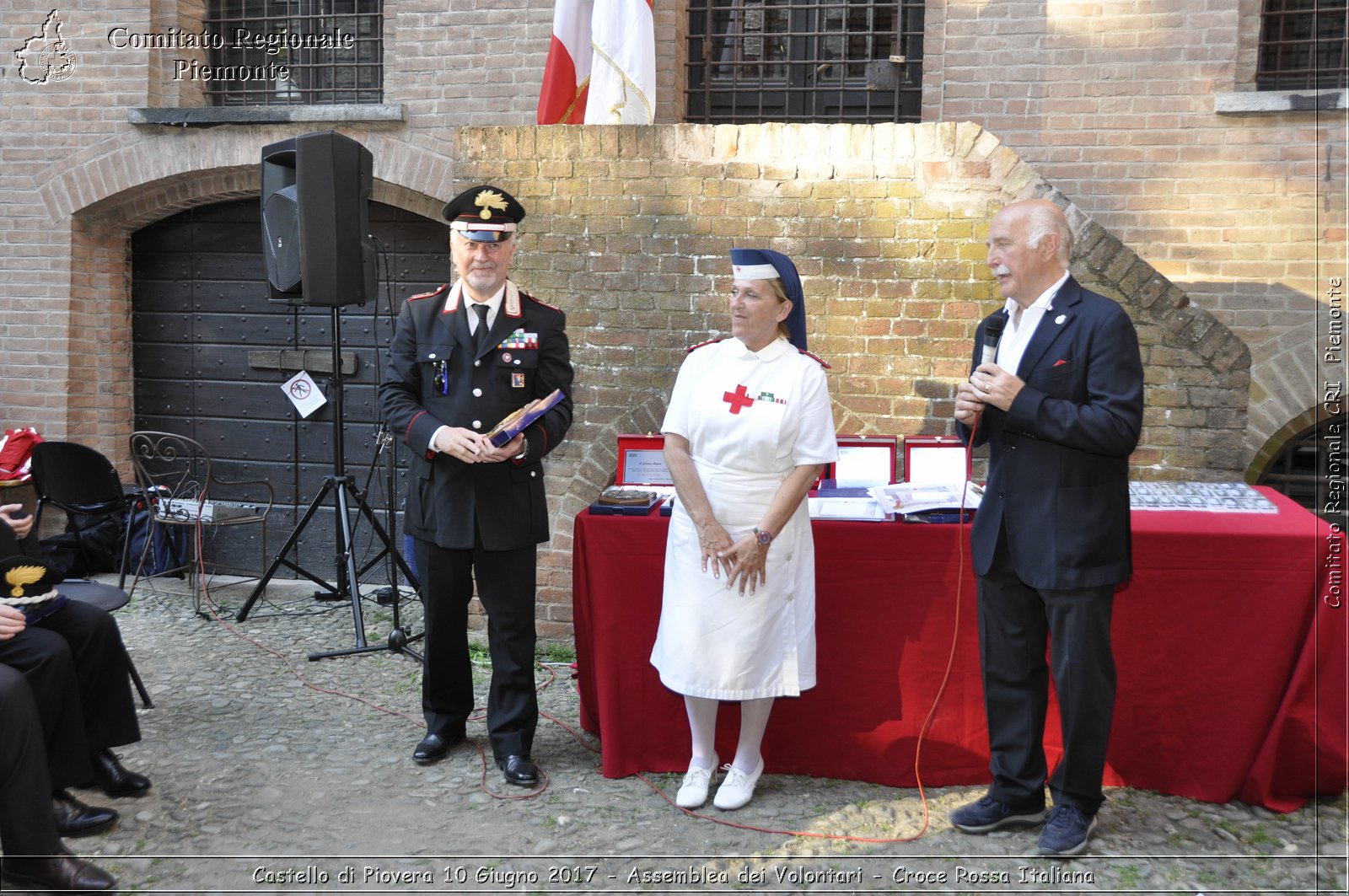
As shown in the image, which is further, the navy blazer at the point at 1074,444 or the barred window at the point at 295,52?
the barred window at the point at 295,52

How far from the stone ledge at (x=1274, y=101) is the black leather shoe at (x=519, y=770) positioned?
5.53 metres

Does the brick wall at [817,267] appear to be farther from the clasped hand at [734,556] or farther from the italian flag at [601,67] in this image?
the clasped hand at [734,556]

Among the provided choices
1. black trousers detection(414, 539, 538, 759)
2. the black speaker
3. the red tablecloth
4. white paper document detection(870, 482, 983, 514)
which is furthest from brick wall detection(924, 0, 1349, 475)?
black trousers detection(414, 539, 538, 759)

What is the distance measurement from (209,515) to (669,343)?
10.9 ft

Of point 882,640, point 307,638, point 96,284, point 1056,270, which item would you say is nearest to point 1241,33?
point 1056,270

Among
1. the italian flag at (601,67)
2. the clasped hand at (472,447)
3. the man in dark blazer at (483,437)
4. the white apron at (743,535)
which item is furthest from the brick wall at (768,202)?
the white apron at (743,535)

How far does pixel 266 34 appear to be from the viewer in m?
8.30

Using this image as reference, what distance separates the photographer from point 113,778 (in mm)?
3949

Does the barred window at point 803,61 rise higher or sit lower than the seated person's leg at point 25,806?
higher

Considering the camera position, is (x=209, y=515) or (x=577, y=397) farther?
(x=209, y=515)

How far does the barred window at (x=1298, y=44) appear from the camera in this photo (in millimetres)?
6816

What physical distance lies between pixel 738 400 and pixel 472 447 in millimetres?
965

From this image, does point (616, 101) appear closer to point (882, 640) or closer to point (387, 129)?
point (387, 129)

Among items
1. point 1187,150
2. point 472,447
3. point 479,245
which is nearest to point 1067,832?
point 472,447
